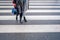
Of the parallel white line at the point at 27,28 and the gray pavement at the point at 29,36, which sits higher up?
the gray pavement at the point at 29,36

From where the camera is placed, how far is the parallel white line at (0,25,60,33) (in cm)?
684

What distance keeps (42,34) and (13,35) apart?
3.40ft

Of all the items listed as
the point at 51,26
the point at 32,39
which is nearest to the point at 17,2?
the point at 51,26

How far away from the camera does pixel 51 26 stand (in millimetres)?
7496

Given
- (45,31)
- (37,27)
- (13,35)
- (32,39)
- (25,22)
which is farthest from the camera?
(25,22)

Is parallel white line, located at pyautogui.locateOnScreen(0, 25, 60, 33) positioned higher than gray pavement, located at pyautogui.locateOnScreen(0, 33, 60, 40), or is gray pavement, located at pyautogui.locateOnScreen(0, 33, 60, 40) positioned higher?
gray pavement, located at pyautogui.locateOnScreen(0, 33, 60, 40)

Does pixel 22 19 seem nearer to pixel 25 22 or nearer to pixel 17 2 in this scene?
pixel 25 22

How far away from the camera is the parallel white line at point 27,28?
684cm

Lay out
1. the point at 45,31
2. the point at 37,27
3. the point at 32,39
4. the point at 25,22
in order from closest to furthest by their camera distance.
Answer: the point at 32,39, the point at 45,31, the point at 37,27, the point at 25,22

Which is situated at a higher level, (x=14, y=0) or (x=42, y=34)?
(x=14, y=0)

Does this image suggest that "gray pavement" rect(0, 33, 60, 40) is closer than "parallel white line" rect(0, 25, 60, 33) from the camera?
Yes

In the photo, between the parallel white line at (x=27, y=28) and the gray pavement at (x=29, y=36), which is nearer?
the gray pavement at (x=29, y=36)

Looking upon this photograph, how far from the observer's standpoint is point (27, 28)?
23.5 ft

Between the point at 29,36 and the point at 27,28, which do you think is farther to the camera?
the point at 27,28
